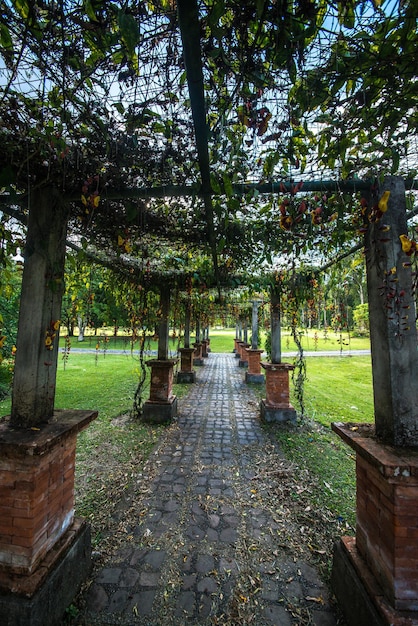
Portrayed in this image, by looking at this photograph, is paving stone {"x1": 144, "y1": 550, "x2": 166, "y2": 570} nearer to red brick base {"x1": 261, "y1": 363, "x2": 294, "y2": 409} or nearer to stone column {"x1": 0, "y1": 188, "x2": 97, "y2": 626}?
stone column {"x1": 0, "y1": 188, "x2": 97, "y2": 626}

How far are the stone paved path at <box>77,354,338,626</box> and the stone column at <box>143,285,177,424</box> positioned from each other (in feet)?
5.33

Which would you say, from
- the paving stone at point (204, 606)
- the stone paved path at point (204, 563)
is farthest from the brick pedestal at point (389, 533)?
the paving stone at point (204, 606)

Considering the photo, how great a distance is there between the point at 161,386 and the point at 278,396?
2.41 metres

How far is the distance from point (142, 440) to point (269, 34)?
199 inches

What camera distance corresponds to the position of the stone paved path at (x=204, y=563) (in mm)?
1927

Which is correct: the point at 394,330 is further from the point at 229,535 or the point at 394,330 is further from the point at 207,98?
the point at 229,535

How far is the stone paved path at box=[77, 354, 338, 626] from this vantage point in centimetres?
193

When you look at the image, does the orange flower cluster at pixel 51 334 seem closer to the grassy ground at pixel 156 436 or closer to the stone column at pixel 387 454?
the grassy ground at pixel 156 436

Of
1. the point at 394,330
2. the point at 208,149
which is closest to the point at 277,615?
the point at 394,330

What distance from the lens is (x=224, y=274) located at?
4848mm

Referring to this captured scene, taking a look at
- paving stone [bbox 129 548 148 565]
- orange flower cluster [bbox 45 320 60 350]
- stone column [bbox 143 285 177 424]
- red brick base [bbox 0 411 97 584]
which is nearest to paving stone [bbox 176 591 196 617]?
paving stone [bbox 129 548 148 565]

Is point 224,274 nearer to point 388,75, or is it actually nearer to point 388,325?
point 388,325

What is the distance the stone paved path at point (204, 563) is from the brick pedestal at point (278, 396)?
6.04 ft

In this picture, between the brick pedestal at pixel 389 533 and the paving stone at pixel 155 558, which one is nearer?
the brick pedestal at pixel 389 533
